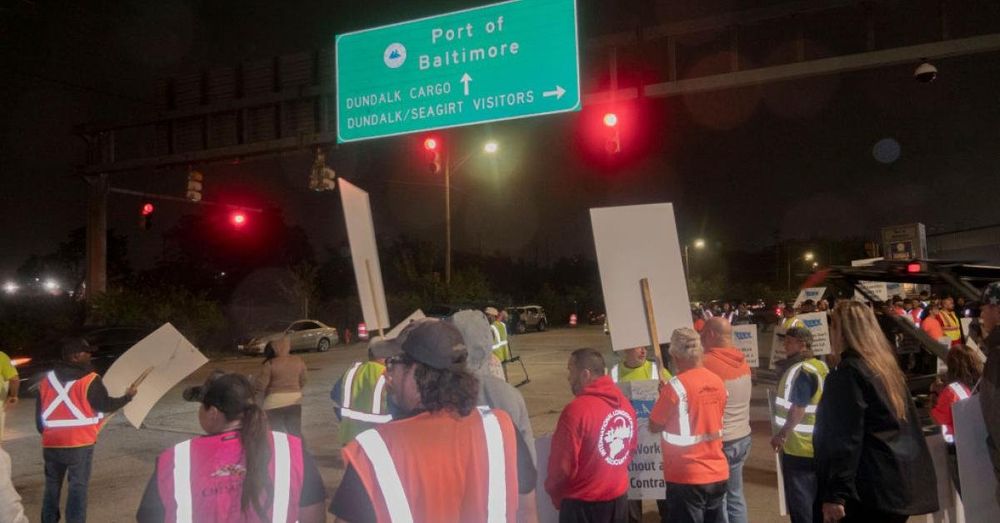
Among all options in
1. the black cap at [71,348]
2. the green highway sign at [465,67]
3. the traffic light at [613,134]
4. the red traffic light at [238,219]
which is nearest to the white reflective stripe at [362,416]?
the black cap at [71,348]

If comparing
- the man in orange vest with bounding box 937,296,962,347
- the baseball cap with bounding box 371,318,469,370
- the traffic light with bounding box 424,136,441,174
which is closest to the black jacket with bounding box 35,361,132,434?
the baseball cap with bounding box 371,318,469,370

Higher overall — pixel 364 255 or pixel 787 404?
pixel 364 255

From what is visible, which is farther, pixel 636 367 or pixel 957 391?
pixel 636 367

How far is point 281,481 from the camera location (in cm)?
274

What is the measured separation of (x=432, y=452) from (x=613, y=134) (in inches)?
381

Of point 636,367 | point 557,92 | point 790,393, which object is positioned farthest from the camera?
point 557,92

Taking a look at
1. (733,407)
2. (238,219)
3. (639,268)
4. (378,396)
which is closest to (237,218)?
(238,219)

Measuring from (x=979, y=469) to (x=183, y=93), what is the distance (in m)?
15.6

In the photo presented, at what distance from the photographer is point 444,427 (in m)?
2.31

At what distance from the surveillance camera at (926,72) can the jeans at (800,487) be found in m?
6.71

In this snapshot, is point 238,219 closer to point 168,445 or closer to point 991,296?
point 168,445

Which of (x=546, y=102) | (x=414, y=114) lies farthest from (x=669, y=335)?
(x=414, y=114)

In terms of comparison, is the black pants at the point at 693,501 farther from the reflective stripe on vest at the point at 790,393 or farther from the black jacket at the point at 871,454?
the black jacket at the point at 871,454

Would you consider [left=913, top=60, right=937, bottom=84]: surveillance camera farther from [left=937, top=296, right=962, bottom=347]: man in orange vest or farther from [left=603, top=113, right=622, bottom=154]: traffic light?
[left=937, top=296, right=962, bottom=347]: man in orange vest
